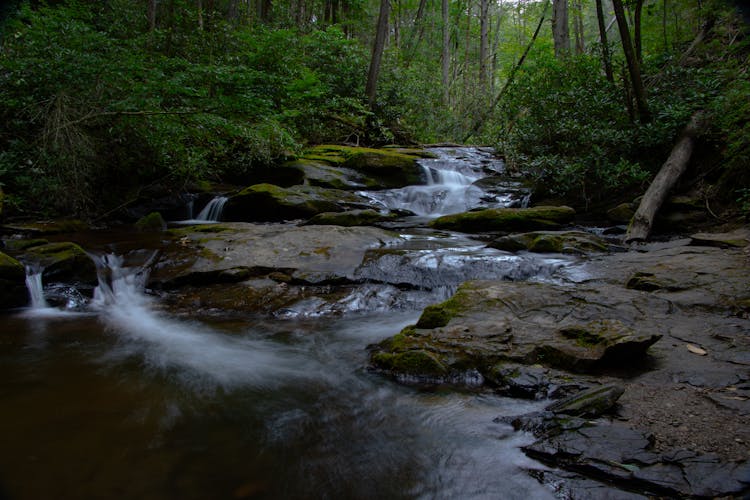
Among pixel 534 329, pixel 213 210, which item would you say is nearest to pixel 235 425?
pixel 534 329

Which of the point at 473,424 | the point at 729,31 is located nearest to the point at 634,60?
the point at 729,31

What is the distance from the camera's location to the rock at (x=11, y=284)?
5707 mm

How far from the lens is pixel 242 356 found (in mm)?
4531

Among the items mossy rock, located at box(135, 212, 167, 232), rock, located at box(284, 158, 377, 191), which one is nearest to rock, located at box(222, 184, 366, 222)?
rock, located at box(284, 158, 377, 191)

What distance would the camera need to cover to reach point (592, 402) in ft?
8.91

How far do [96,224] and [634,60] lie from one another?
1238 cm

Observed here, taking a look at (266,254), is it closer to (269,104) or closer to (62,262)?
(62,262)

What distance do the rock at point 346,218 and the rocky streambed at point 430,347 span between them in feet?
4.29

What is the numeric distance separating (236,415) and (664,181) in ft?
29.1

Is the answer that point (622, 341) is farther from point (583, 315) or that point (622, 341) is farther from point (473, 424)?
point (473, 424)

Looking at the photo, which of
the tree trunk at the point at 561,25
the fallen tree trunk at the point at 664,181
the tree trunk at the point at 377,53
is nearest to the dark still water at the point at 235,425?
the fallen tree trunk at the point at 664,181

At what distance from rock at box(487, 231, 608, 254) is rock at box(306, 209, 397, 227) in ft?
10.4

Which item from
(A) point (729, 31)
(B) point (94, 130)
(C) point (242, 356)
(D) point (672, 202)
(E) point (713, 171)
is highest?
(A) point (729, 31)

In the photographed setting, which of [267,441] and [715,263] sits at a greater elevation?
[715,263]
